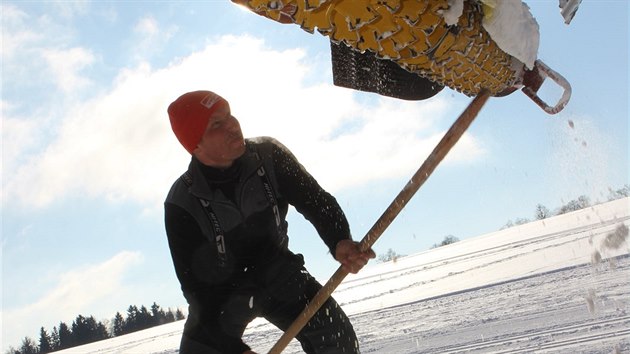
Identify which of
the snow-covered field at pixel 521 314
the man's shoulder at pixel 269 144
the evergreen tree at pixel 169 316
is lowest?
the snow-covered field at pixel 521 314

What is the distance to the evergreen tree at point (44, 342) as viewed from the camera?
52562mm

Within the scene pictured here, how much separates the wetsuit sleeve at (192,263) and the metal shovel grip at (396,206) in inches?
13.3

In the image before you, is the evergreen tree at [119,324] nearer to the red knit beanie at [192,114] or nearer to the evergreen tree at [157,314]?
the evergreen tree at [157,314]

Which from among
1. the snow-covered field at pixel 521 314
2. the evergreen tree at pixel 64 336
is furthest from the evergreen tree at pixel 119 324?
the snow-covered field at pixel 521 314

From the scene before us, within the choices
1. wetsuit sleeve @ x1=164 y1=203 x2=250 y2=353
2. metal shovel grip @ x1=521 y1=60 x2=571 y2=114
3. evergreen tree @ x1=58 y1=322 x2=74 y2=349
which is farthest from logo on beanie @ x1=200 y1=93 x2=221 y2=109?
evergreen tree @ x1=58 y1=322 x2=74 y2=349

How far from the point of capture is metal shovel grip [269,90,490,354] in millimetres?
2276

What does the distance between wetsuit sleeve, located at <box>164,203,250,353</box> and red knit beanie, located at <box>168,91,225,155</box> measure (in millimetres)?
290

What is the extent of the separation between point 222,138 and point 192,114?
0.50 feet

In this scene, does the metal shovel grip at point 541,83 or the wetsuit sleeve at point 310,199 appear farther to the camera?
the wetsuit sleeve at point 310,199

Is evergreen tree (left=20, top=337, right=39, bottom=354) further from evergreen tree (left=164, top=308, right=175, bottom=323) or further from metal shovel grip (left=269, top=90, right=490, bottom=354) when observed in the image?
metal shovel grip (left=269, top=90, right=490, bottom=354)

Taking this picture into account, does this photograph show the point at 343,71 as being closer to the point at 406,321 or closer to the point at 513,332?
the point at 513,332

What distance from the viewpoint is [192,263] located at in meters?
2.40

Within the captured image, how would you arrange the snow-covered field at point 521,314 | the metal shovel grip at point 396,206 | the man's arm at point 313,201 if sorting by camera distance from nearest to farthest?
1. the metal shovel grip at point 396,206
2. the man's arm at point 313,201
3. the snow-covered field at point 521,314

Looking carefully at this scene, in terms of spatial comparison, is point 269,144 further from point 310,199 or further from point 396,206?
point 396,206
